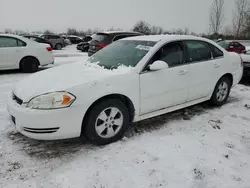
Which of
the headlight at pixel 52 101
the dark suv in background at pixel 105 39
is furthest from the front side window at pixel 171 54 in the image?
the dark suv in background at pixel 105 39

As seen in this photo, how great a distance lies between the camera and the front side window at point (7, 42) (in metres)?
7.71

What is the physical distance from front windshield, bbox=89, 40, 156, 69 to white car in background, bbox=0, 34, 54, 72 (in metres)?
4.96

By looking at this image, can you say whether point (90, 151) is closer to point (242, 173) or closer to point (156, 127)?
point (156, 127)

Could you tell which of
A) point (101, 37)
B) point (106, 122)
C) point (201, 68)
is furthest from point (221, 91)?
point (101, 37)

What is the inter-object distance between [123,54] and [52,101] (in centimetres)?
154

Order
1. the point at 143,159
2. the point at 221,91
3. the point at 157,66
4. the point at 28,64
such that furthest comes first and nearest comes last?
the point at 28,64 → the point at 221,91 → the point at 157,66 → the point at 143,159

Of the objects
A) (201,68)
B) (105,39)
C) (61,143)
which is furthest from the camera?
(105,39)

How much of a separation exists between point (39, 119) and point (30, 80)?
0.91 metres

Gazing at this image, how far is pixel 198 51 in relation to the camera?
13.7ft

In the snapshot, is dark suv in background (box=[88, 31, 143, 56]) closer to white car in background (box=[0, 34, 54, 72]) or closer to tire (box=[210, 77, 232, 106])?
white car in background (box=[0, 34, 54, 72])

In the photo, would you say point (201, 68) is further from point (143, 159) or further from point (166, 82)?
point (143, 159)

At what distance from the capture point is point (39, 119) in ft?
8.74

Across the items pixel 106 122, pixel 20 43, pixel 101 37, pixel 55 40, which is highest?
pixel 55 40

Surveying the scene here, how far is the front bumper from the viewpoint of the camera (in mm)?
2672
